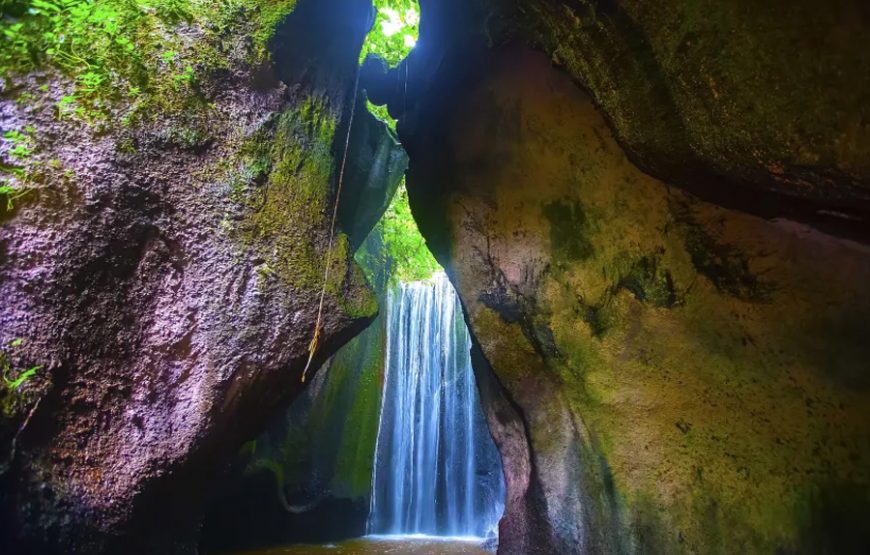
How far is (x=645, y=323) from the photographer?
411cm

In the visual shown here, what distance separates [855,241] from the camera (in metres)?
3.25

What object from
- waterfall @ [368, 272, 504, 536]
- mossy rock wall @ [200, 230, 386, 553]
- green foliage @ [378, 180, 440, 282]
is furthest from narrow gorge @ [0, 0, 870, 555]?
green foliage @ [378, 180, 440, 282]

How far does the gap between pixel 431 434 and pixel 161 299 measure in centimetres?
728

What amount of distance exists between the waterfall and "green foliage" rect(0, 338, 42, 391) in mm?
7244

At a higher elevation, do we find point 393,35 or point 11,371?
point 393,35

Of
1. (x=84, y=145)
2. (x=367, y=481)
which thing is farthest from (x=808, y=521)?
(x=367, y=481)

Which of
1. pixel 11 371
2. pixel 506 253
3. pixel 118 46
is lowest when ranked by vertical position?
pixel 11 371

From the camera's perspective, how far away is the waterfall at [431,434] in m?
9.51

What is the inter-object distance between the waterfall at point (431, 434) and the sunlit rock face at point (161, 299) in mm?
5698

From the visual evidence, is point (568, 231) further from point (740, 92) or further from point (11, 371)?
point (11, 371)

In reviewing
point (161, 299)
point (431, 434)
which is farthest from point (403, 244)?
point (161, 299)

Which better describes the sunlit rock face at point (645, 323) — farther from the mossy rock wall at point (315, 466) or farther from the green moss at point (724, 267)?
the mossy rock wall at point (315, 466)

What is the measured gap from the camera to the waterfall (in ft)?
31.2

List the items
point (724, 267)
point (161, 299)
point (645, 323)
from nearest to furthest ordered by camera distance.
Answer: point (724, 267)
point (161, 299)
point (645, 323)
